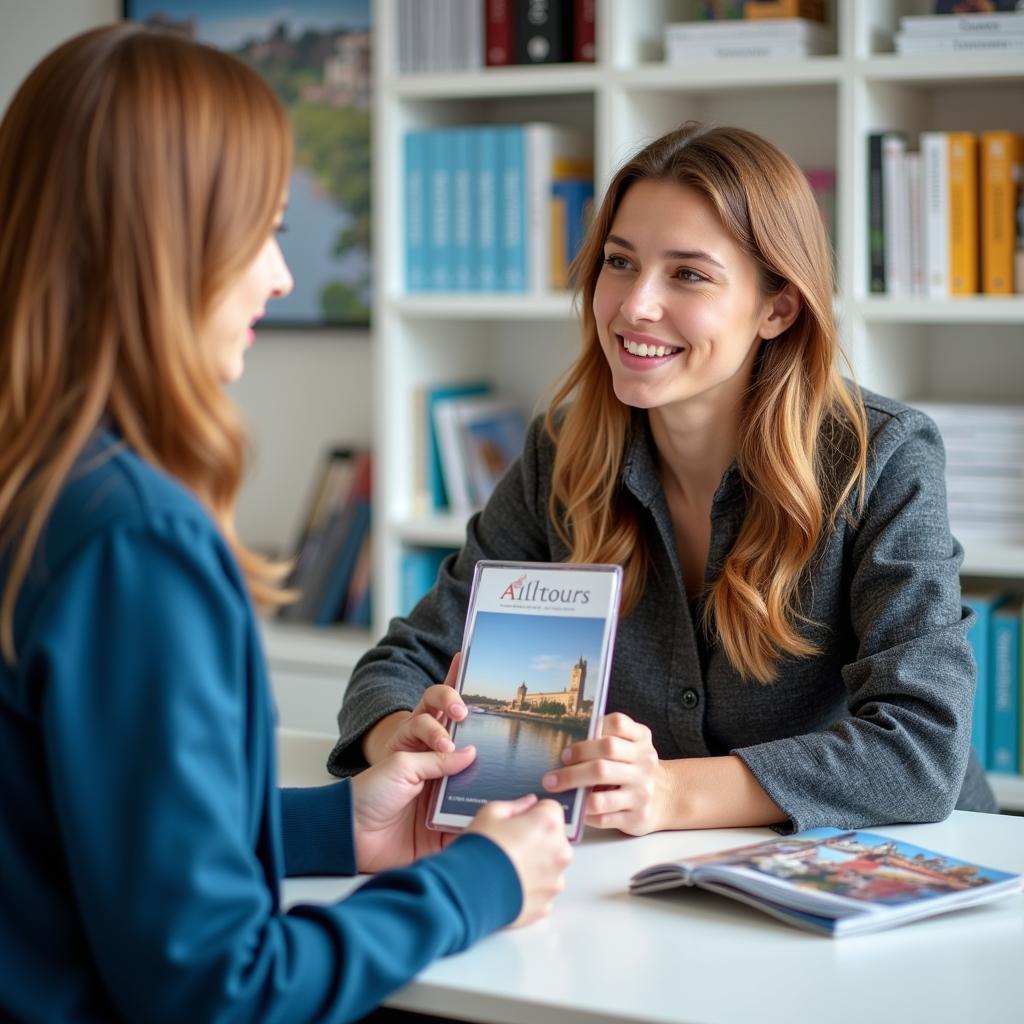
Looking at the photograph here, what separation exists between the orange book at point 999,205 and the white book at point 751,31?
0.37 m

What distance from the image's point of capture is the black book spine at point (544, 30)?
9.10ft

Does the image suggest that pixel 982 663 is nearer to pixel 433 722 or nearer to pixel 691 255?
pixel 691 255

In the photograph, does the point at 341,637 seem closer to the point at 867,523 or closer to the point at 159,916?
the point at 867,523

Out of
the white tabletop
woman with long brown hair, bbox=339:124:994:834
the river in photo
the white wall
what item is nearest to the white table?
the white tabletop

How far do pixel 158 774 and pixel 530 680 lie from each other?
0.48 meters

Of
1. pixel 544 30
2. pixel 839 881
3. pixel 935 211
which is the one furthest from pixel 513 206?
pixel 839 881

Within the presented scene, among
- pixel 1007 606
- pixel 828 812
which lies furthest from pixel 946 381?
pixel 828 812

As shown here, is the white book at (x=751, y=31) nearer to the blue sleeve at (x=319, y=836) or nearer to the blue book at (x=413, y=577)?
the blue book at (x=413, y=577)

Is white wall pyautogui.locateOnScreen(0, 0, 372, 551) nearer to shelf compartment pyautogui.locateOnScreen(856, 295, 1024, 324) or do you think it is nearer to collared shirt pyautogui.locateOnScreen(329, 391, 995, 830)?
shelf compartment pyautogui.locateOnScreen(856, 295, 1024, 324)

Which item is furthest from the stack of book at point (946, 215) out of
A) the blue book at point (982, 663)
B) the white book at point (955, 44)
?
the blue book at point (982, 663)

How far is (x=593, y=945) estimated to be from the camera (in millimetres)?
1113

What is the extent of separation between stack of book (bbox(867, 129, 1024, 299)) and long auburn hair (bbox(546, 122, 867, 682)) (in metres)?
0.85

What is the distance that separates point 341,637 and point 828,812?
1863 mm

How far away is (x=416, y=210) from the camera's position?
9.56 feet
